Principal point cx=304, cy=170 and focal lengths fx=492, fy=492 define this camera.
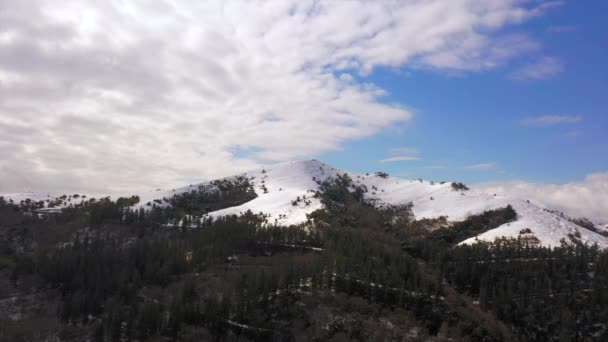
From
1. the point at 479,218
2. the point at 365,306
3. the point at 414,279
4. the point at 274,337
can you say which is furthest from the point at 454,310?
the point at 479,218

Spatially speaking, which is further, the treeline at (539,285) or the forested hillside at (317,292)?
the forested hillside at (317,292)

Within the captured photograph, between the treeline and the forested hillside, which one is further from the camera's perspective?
the forested hillside

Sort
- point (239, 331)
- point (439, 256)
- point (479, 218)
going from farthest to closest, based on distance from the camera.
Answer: point (479, 218), point (439, 256), point (239, 331)

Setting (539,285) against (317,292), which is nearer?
(539,285)

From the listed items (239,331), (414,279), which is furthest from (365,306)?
(239,331)

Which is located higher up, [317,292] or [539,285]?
[539,285]

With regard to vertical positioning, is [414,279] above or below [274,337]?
above

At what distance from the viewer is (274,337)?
4592 inches

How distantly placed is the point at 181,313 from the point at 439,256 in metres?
77.0

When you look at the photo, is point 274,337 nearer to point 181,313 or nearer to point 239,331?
point 239,331

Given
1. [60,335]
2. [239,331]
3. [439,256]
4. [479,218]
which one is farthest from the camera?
[479,218]

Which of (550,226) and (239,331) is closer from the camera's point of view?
(239,331)

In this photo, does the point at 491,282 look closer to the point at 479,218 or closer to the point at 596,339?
the point at 596,339

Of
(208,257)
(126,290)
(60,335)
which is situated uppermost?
(208,257)
